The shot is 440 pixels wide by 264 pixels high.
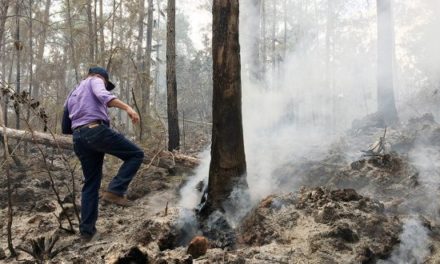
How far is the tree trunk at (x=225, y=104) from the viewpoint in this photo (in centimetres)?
436

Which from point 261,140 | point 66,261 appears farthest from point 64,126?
point 261,140

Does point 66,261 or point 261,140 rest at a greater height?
point 261,140

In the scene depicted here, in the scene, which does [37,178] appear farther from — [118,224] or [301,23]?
[301,23]

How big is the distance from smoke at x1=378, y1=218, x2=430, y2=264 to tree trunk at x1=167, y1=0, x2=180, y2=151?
603 centimetres

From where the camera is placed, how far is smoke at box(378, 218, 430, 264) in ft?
10.6

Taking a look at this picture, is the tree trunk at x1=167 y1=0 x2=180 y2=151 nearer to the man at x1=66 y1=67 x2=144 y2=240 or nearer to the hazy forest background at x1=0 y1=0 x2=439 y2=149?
the hazy forest background at x1=0 y1=0 x2=439 y2=149

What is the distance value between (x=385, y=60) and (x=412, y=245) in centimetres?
1000

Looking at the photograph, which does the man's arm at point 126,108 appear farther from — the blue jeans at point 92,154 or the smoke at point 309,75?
the smoke at point 309,75

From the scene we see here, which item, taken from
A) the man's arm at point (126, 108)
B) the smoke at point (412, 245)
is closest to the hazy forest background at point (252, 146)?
the smoke at point (412, 245)

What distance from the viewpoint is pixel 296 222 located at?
3842 mm

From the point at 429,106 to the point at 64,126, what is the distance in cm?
1297

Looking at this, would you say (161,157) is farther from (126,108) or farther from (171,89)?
(126,108)

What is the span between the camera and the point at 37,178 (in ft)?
22.8

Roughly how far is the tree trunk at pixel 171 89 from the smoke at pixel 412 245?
19.8 ft
